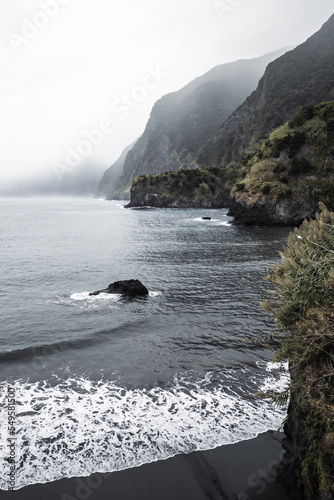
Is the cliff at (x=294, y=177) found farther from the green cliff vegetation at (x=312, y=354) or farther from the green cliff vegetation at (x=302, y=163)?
the green cliff vegetation at (x=312, y=354)

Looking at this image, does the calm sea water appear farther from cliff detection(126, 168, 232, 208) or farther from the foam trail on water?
cliff detection(126, 168, 232, 208)

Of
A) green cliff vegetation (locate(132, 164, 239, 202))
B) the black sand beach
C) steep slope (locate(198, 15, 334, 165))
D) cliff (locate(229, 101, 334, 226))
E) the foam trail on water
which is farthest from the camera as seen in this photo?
steep slope (locate(198, 15, 334, 165))

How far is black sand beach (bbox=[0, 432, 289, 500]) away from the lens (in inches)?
231

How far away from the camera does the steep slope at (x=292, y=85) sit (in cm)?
14388

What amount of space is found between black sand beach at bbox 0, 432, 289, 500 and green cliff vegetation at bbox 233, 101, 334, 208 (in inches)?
2434

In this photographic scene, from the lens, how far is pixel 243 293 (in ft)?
63.6

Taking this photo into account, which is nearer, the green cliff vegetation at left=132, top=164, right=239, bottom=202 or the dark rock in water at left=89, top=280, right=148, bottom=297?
the dark rock in water at left=89, top=280, right=148, bottom=297

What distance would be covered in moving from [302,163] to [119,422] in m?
68.6

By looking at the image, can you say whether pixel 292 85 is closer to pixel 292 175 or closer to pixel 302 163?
pixel 302 163

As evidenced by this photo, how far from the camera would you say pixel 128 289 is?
19.0m

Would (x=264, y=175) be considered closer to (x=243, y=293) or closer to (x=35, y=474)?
(x=243, y=293)

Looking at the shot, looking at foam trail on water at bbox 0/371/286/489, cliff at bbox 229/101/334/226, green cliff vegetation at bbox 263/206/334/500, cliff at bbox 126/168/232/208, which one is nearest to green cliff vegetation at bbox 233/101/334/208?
cliff at bbox 229/101/334/226

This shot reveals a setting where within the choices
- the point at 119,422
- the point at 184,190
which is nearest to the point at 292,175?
the point at 119,422

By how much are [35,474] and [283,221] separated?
208ft
